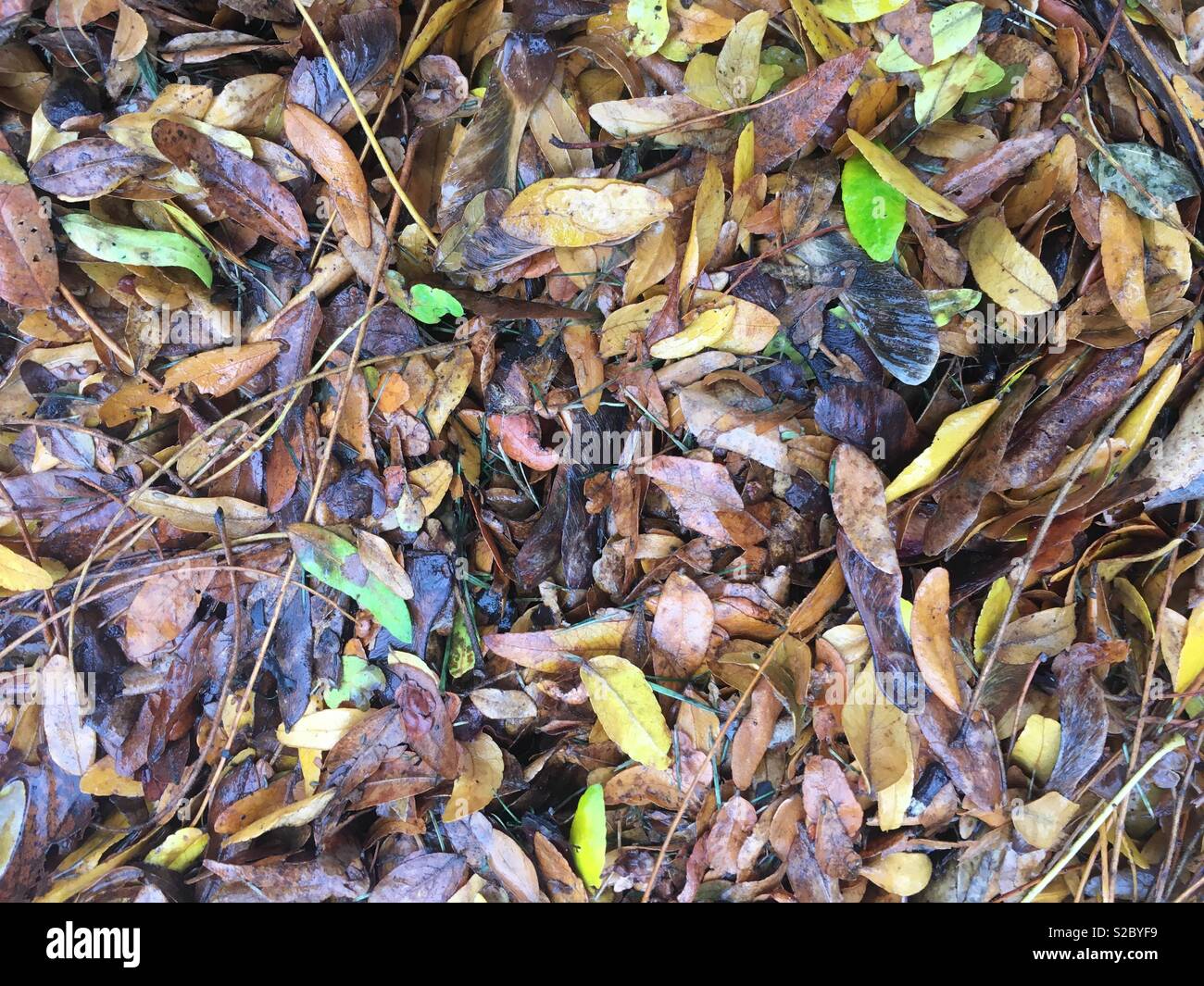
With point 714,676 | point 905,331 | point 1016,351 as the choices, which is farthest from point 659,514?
point 1016,351

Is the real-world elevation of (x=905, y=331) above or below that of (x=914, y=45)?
below

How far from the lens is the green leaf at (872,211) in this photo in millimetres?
904

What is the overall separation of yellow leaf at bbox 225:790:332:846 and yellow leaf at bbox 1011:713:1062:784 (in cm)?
93

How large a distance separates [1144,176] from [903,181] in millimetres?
332

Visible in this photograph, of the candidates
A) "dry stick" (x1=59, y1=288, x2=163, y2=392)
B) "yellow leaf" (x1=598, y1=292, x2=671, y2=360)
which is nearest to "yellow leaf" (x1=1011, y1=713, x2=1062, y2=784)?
"yellow leaf" (x1=598, y1=292, x2=671, y2=360)

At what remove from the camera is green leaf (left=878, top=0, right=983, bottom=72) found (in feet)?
2.89

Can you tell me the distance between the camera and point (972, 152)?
0.94 m

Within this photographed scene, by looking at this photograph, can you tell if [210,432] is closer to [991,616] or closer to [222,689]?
[222,689]

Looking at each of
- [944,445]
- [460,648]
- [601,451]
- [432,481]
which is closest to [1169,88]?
[944,445]

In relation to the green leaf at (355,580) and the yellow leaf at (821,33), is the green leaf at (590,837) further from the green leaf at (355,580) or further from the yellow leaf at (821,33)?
the yellow leaf at (821,33)

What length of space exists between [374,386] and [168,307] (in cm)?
30

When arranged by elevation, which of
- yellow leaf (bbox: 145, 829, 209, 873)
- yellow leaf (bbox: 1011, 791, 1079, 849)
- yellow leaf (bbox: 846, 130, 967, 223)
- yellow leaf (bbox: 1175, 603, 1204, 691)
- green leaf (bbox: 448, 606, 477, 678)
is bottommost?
yellow leaf (bbox: 145, 829, 209, 873)

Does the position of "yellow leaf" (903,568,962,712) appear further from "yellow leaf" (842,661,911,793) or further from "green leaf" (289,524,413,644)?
"green leaf" (289,524,413,644)
